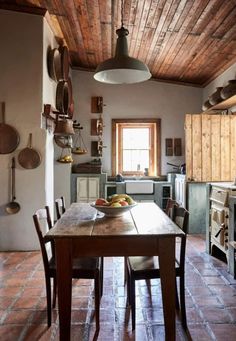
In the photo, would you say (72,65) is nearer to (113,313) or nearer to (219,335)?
(113,313)

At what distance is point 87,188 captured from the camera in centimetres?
600

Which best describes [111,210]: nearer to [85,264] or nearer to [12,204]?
[85,264]

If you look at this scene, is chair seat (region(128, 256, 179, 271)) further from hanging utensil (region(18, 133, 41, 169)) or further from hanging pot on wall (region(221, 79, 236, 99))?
hanging pot on wall (region(221, 79, 236, 99))

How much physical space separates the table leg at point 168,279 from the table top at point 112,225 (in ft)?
0.26

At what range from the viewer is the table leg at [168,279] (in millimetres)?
1992

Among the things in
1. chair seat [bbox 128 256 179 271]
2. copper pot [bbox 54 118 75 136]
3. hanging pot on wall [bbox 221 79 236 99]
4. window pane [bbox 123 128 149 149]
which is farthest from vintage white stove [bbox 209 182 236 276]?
window pane [bbox 123 128 149 149]

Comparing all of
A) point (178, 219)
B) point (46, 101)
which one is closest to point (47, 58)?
point (46, 101)

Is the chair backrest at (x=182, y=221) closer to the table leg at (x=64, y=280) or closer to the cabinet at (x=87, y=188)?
the table leg at (x=64, y=280)

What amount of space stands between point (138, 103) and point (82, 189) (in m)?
2.09

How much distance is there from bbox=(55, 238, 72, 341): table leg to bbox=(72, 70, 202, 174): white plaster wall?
176 inches

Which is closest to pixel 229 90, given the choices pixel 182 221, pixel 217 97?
pixel 217 97

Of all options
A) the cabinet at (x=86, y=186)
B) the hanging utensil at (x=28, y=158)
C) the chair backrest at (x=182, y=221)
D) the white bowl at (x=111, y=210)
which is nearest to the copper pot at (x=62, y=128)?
the hanging utensil at (x=28, y=158)

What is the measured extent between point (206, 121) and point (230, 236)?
2.26 metres

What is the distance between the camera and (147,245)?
6.59ft
